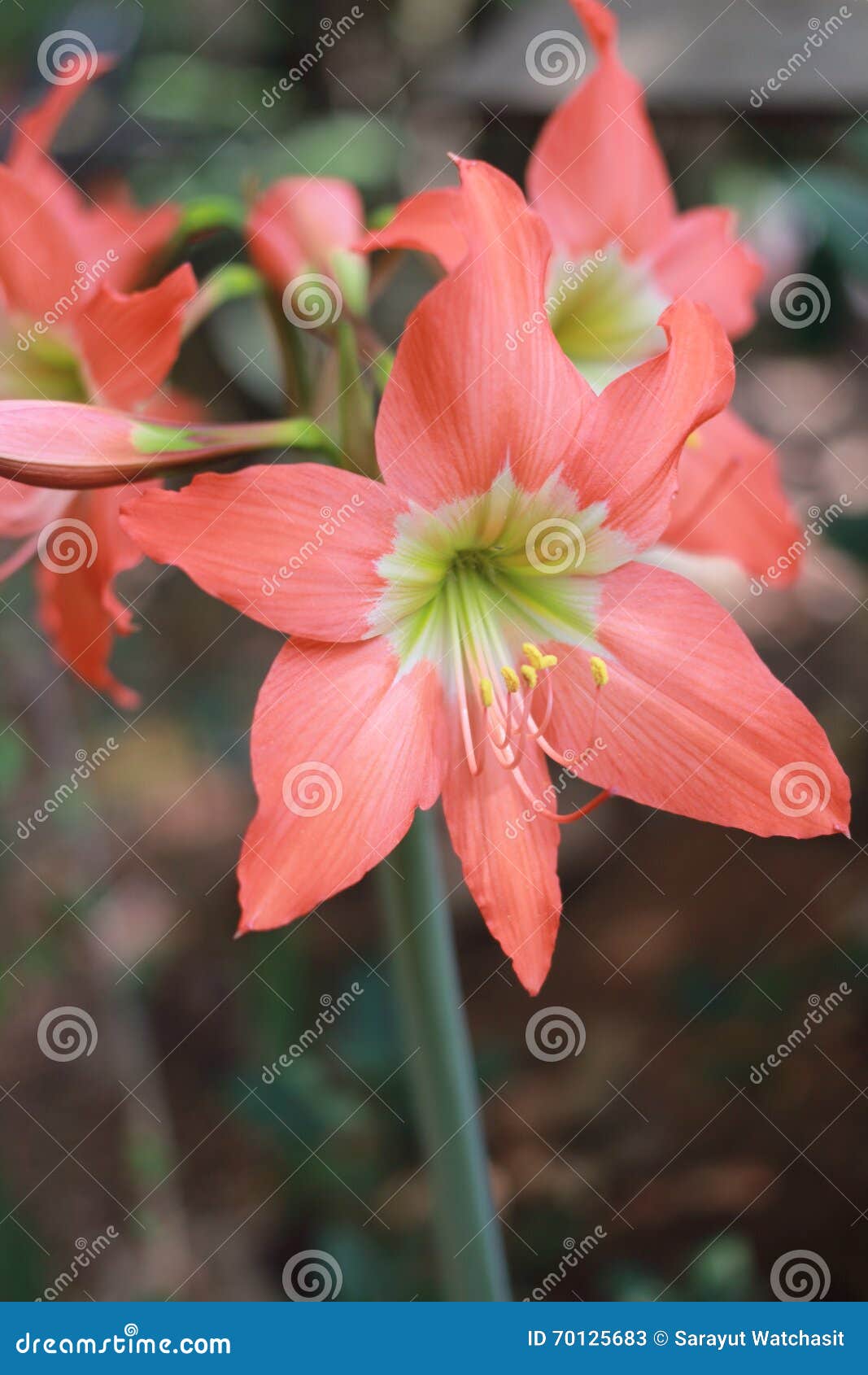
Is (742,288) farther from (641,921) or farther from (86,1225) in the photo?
(86,1225)

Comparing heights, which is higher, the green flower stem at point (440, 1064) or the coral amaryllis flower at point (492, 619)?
the coral amaryllis flower at point (492, 619)

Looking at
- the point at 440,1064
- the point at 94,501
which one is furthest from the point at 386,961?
the point at 94,501

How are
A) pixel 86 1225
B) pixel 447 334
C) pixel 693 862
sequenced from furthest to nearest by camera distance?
pixel 693 862 → pixel 86 1225 → pixel 447 334

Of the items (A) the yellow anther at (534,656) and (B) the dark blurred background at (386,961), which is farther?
(B) the dark blurred background at (386,961)

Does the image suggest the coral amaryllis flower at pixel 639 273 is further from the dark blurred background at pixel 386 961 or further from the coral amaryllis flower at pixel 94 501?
the dark blurred background at pixel 386 961

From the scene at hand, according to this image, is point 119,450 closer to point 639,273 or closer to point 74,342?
point 74,342

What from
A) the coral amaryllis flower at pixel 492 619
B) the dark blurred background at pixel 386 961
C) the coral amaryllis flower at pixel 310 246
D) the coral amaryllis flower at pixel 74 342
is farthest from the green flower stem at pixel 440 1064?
the dark blurred background at pixel 386 961

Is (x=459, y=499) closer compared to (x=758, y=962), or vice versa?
(x=459, y=499)

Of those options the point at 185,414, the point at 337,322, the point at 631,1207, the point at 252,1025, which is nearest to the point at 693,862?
the point at 631,1207
